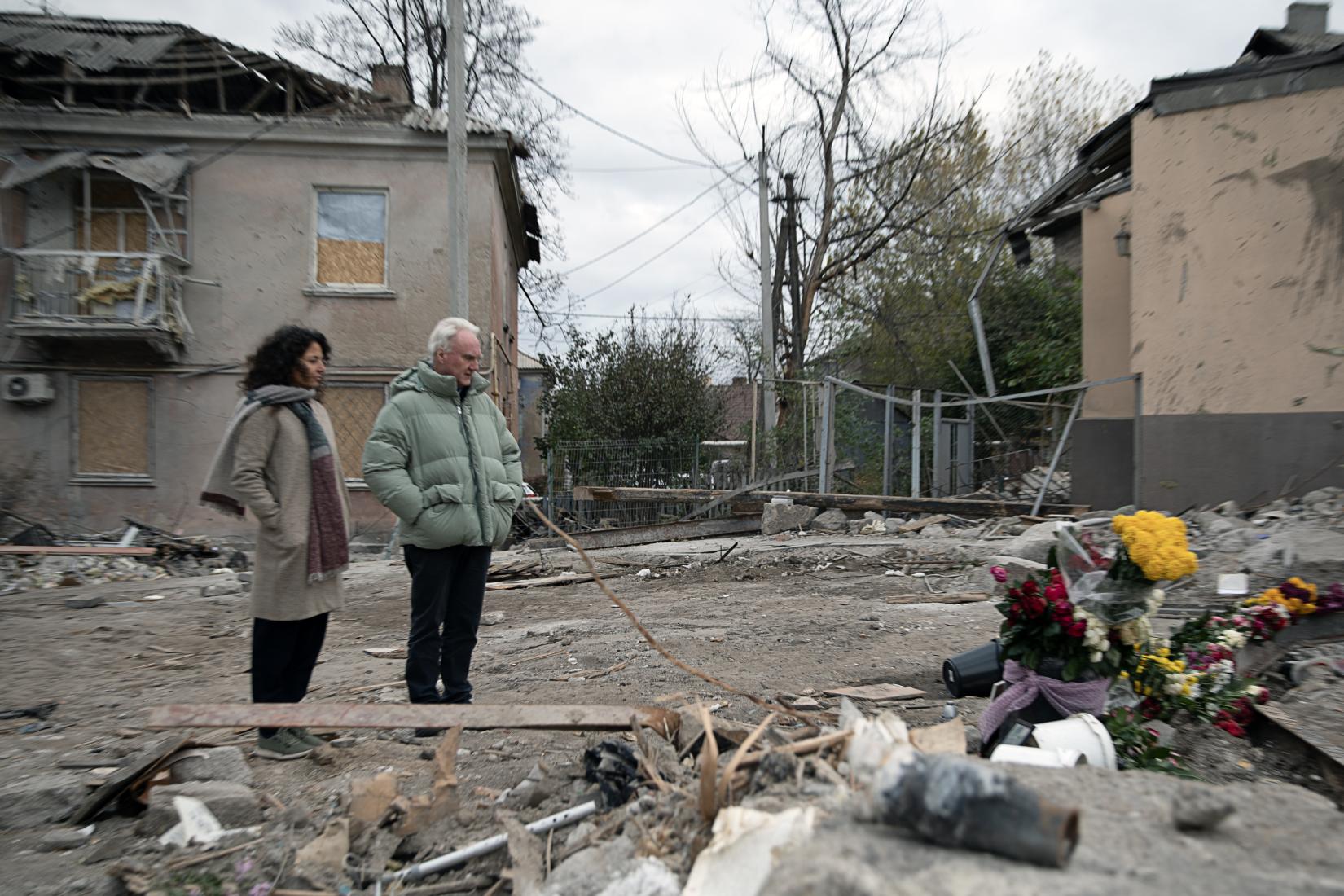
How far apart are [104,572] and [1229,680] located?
36.2ft

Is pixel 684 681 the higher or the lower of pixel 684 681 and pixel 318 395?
the lower

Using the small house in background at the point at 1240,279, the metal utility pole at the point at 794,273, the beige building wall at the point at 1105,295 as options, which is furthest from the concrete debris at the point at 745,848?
the metal utility pole at the point at 794,273

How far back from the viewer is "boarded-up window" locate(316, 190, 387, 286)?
14336mm

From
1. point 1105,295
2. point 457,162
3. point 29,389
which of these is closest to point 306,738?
point 457,162

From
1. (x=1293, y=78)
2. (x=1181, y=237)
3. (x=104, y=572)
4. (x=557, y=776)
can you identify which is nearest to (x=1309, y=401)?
(x=1181, y=237)

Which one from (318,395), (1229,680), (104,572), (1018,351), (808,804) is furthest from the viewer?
(1018,351)

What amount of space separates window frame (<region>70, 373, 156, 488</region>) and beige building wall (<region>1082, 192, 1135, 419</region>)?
13763 millimetres

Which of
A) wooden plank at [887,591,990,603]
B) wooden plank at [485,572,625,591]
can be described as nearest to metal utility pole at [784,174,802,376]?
wooden plank at [485,572,625,591]

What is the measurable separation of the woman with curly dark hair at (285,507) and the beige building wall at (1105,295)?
10443 millimetres

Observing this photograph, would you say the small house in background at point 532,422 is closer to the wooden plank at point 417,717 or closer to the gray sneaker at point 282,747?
the gray sneaker at point 282,747

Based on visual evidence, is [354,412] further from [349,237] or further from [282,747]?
[282,747]

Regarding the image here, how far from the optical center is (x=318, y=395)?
3.84m

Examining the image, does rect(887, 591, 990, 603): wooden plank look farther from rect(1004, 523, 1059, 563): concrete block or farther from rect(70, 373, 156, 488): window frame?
rect(70, 373, 156, 488): window frame

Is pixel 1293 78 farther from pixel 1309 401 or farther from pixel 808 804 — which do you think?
pixel 808 804
